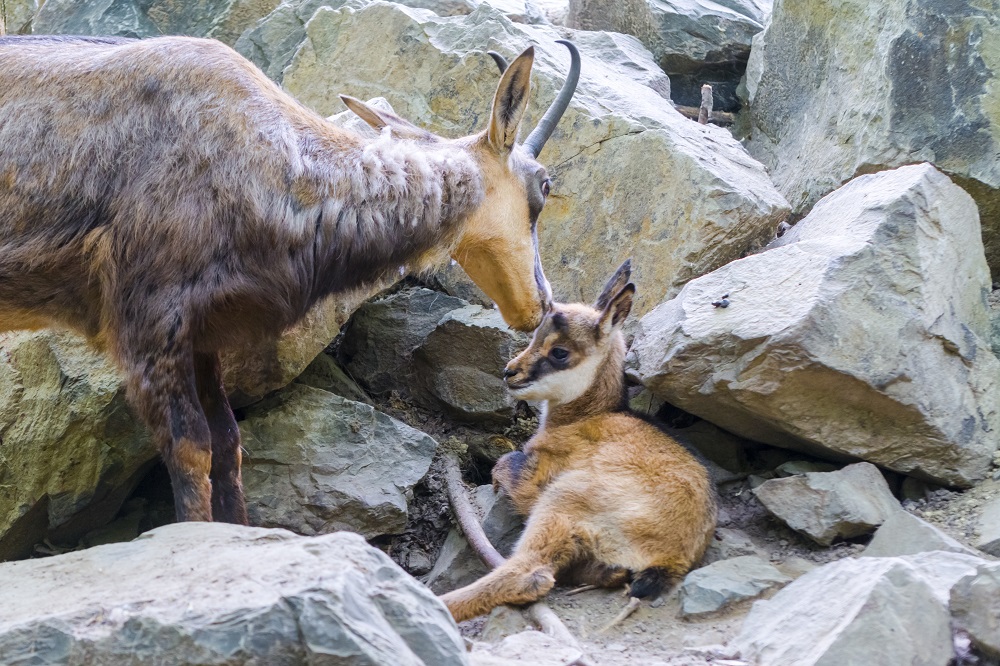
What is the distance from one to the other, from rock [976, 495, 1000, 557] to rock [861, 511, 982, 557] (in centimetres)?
16

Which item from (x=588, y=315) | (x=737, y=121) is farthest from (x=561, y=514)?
(x=737, y=121)

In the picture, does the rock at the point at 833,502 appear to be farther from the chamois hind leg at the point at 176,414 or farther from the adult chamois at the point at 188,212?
the chamois hind leg at the point at 176,414

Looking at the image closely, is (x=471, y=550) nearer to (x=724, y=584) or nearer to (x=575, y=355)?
(x=575, y=355)

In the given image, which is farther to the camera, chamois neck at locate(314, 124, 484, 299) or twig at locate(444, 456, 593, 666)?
chamois neck at locate(314, 124, 484, 299)

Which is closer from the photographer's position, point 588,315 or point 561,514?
point 561,514

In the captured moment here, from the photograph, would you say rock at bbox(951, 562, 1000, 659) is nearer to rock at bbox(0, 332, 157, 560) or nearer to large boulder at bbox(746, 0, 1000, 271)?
large boulder at bbox(746, 0, 1000, 271)

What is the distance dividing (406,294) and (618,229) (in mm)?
1423

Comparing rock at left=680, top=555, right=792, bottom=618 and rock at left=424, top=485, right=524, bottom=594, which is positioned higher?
rock at left=680, top=555, right=792, bottom=618

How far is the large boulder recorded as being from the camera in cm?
621

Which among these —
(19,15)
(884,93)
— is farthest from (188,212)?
(19,15)

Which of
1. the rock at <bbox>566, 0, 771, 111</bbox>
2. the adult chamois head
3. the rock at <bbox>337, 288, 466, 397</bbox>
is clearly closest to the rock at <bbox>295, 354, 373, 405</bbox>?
the rock at <bbox>337, 288, 466, 397</bbox>

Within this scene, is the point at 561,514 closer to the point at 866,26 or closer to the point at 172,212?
the point at 172,212

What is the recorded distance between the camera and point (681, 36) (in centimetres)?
851

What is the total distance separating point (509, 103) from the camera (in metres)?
5.02
